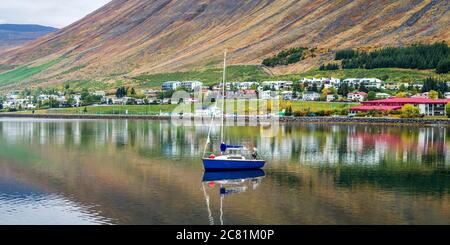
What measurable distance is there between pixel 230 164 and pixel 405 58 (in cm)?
11946

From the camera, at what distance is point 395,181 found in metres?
37.7

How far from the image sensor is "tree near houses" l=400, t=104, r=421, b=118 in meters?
105

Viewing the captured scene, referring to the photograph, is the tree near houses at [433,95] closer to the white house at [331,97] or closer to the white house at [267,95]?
the white house at [331,97]

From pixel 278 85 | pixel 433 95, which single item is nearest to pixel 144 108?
pixel 278 85

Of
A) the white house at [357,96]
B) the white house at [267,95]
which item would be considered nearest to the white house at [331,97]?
the white house at [357,96]

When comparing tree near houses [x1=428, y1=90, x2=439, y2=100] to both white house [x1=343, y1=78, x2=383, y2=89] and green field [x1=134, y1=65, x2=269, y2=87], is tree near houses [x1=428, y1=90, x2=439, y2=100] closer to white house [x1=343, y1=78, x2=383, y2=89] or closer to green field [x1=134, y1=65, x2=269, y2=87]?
white house [x1=343, y1=78, x2=383, y2=89]

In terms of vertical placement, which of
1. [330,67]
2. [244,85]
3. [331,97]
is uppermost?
[330,67]

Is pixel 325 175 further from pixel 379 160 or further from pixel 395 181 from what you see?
pixel 379 160

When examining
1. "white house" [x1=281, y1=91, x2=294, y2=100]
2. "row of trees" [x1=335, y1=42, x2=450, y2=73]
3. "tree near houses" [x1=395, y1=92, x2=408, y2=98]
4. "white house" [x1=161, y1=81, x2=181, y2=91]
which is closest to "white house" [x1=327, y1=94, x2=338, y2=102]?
"white house" [x1=281, y1=91, x2=294, y2=100]

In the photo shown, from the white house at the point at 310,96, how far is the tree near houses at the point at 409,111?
26218 mm

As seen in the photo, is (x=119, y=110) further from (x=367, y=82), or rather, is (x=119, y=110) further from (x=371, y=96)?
(x=371, y=96)

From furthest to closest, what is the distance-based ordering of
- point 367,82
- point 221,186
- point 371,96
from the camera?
point 367,82 < point 371,96 < point 221,186

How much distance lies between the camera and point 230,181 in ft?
124

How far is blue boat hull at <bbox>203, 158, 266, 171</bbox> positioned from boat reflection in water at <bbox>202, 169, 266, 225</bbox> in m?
0.27
